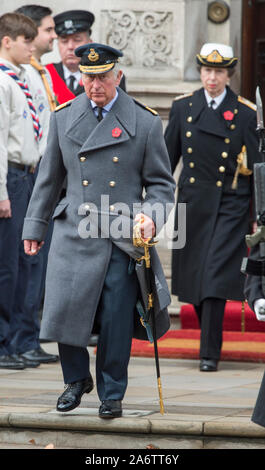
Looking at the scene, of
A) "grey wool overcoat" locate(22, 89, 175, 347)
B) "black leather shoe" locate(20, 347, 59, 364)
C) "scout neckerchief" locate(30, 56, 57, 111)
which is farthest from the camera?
"scout neckerchief" locate(30, 56, 57, 111)

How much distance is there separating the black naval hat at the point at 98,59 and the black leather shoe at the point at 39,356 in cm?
285

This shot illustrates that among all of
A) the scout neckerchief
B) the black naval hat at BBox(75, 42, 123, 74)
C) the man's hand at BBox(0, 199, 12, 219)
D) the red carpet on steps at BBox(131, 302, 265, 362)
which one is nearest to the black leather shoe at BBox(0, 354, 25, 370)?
the man's hand at BBox(0, 199, 12, 219)

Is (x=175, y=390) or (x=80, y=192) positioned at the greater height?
(x=80, y=192)

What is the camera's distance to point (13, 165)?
8508 millimetres

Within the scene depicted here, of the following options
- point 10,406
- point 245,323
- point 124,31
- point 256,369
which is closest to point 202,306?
point 256,369

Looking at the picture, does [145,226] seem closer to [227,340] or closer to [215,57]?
[215,57]

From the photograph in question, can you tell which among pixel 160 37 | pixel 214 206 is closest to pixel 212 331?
pixel 214 206

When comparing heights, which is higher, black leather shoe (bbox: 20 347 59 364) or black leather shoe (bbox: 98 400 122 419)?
black leather shoe (bbox: 98 400 122 419)

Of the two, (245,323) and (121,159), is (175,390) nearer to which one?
(121,159)

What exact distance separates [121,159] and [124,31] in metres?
4.83

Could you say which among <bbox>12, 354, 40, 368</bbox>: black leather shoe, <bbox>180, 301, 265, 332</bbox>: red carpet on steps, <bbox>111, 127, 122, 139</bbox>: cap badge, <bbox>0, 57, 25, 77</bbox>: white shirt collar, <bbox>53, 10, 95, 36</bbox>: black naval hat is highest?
<bbox>111, 127, 122, 139</bbox>: cap badge

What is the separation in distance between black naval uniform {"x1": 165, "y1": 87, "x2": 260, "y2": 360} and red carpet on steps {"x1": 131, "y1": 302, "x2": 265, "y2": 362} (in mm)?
455

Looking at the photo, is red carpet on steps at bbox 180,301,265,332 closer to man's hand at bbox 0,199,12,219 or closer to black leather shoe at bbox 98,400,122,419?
man's hand at bbox 0,199,12,219

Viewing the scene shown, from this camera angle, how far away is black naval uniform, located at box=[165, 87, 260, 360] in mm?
8742
